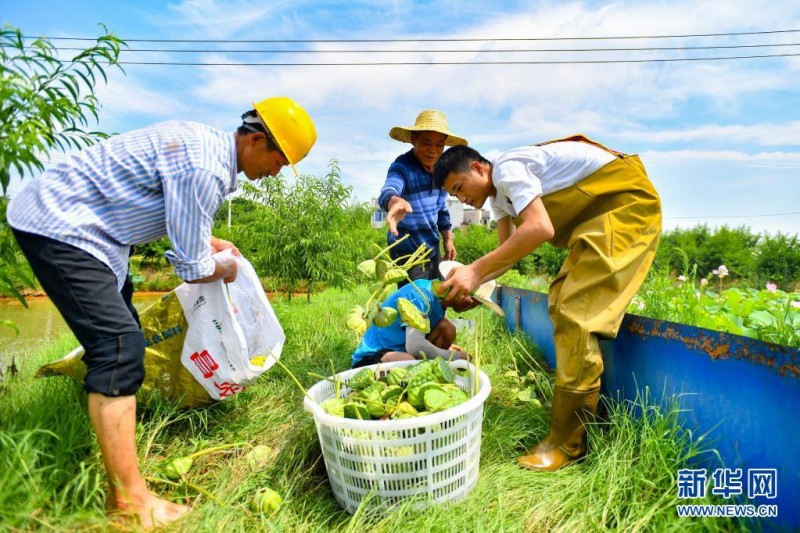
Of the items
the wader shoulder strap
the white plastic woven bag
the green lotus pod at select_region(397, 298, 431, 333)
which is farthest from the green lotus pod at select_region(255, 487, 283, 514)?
the wader shoulder strap

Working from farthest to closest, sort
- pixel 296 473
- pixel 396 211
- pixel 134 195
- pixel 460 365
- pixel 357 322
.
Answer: pixel 396 211 → pixel 460 365 → pixel 357 322 → pixel 296 473 → pixel 134 195

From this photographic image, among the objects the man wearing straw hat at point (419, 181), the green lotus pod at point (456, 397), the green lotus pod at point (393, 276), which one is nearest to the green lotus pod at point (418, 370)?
the green lotus pod at point (456, 397)

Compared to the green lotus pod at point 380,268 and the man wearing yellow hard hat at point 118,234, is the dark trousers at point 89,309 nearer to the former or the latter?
the man wearing yellow hard hat at point 118,234

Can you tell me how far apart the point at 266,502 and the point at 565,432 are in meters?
1.18

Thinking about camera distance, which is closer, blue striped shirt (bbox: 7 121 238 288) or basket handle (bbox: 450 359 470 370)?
blue striped shirt (bbox: 7 121 238 288)

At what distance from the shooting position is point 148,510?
1.53m

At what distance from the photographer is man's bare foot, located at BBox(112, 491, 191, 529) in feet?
4.87

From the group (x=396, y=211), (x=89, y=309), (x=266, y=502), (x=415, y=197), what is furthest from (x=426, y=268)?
(x=89, y=309)

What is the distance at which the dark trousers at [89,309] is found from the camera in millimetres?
1508

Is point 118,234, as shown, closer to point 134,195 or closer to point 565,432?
point 134,195

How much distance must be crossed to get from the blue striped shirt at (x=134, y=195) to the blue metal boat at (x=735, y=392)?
1711 millimetres

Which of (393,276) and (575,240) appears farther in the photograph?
(575,240)

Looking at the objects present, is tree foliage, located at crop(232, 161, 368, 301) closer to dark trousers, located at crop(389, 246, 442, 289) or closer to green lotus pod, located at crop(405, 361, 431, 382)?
dark trousers, located at crop(389, 246, 442, 289)

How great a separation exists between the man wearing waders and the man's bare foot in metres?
1.23
